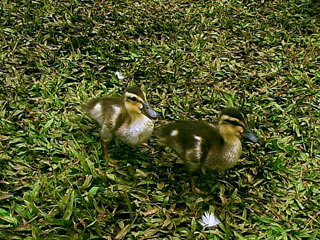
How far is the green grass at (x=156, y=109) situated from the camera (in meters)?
2.43

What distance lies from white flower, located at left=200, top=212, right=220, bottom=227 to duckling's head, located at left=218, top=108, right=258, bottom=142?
0.55m

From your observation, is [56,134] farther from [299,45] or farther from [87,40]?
[299,45]

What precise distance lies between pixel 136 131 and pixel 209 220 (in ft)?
2.63

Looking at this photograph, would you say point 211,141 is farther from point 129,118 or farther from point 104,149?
point 104,149

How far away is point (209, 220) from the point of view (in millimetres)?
2443

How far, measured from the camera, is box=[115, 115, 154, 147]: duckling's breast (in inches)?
105

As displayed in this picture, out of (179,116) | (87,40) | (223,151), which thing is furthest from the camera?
(87,40)

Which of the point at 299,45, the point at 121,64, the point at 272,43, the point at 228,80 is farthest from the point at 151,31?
the point at 299,45

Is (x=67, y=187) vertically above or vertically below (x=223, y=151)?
below

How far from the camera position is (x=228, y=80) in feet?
12.2

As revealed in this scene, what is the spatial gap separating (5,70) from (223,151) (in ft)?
7.68

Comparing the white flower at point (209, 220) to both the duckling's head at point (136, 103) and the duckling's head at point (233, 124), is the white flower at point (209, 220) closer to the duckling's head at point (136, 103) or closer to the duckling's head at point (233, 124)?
the duckling's head at point (233, 124)

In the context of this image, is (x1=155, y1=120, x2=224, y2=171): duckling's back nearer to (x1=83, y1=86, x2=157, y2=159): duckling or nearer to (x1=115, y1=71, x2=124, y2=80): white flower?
(x1=83, y1=86, x2=157, y2=159): duckling

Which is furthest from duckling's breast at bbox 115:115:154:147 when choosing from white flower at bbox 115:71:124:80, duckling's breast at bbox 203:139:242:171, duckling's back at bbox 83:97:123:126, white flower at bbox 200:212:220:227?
white flower at bbox 115:71:124:80
